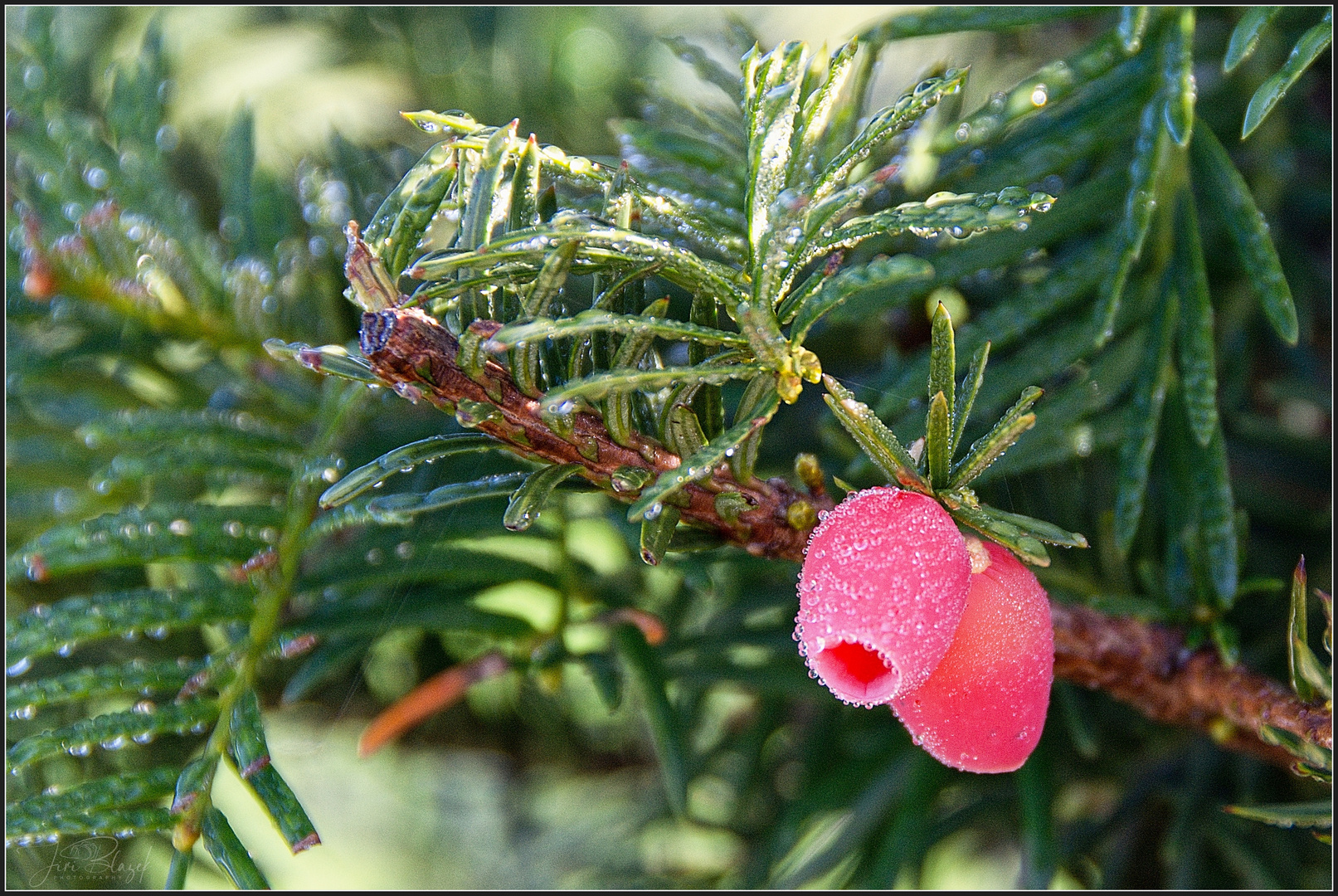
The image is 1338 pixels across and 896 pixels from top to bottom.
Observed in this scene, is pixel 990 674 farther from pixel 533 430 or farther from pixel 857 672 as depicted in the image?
pixel 533 430

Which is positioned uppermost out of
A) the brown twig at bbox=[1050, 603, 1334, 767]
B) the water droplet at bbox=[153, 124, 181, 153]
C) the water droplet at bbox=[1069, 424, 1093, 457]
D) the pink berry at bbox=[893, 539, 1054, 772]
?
the water droplet at bbox=[153, 124, 181, 153]

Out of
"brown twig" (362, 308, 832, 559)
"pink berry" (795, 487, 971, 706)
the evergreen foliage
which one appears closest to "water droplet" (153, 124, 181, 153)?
the evergreen foliage

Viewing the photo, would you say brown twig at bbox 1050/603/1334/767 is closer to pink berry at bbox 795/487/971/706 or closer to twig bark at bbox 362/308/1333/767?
twig bark at bbox 362/308/1333/767

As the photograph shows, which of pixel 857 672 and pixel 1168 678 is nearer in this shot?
pixel 857 672

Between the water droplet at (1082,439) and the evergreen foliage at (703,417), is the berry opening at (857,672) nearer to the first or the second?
the evergreen foliage at (703,417)

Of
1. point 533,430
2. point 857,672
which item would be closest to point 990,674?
point 857,672

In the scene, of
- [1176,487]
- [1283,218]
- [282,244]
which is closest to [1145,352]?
[1176,487]

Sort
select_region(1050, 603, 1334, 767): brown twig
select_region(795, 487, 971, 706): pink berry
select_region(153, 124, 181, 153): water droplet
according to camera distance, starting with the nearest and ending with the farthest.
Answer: select_region(795, 487, 971, 706): pink berry
select_region(1050, 603, 1334, 767): brown twig
select_region(153, 124, 181, 153): water droplet
